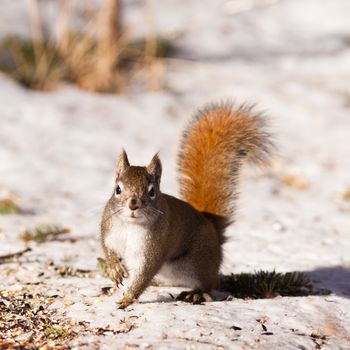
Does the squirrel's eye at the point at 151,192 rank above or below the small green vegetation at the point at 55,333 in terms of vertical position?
above

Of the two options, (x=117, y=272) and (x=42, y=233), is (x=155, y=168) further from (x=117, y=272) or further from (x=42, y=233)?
(x=42, y=233)

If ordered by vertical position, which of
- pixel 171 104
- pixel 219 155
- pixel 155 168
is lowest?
pixel 155 168

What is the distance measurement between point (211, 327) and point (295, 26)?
8.94 metres

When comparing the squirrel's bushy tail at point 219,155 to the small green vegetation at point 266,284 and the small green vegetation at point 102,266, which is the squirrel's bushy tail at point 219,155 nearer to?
the small green vegetation at point 266,284

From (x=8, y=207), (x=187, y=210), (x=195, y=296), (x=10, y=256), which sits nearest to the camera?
(x=195, y=296)

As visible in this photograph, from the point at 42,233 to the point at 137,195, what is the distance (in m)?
1.73

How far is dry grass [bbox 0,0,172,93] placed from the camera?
790cm

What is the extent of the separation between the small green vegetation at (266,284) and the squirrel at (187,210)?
20 centimetres

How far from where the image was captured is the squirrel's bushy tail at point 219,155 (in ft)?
12.6

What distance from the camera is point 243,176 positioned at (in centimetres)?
659

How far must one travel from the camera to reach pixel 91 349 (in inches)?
105

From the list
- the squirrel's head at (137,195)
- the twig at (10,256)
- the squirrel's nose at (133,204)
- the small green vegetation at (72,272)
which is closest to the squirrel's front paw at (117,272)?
the squirrel's head at (137,195)

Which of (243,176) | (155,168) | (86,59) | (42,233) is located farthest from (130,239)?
(86,59)

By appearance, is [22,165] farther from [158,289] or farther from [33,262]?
[158,289]
